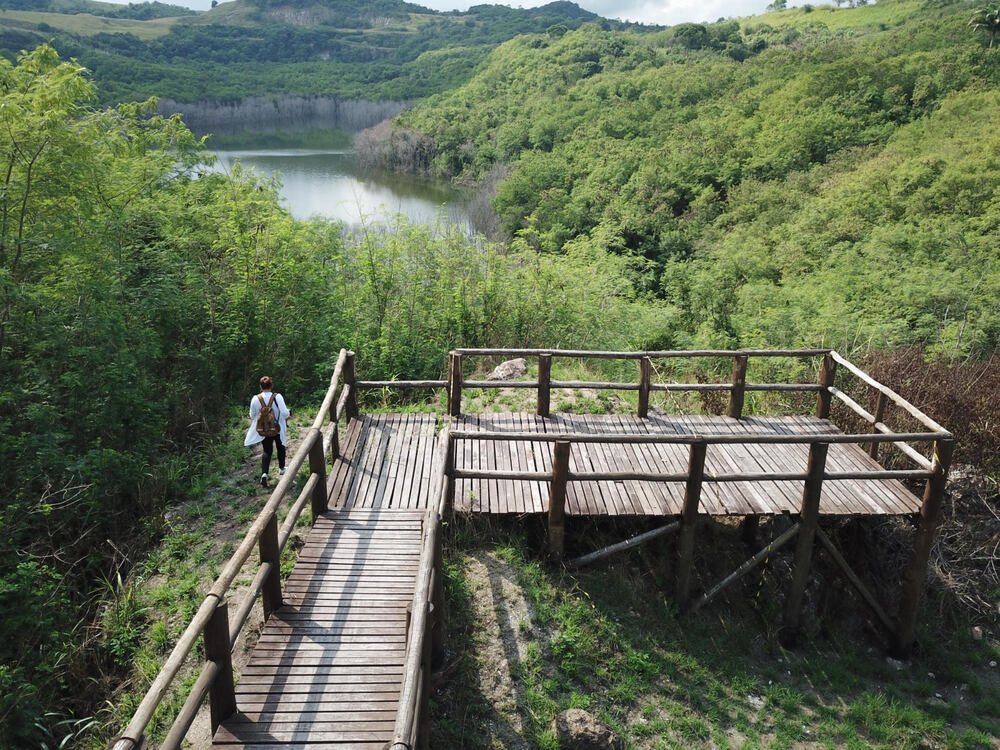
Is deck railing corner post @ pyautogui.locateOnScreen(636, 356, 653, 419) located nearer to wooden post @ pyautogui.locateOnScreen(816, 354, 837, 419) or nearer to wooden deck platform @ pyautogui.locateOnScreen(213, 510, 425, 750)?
wooden post @ pyautogui.locateOnScreen(816, 354, 837, 419)

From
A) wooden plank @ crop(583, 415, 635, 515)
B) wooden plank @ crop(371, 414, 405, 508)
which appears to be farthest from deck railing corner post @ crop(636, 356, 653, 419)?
wooden plank @ crop(371, 414, 405, 508)

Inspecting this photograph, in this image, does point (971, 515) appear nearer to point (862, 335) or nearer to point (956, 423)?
point (956, 423)

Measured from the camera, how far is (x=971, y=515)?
9.00m

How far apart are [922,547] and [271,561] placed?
703 cm

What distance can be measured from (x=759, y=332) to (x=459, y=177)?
47.7 meters

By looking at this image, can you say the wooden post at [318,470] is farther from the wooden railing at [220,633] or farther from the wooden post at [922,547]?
the wooden post at [922,547]

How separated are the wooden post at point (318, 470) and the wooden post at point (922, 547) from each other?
6.64 metres

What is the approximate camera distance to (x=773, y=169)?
36.3 metres

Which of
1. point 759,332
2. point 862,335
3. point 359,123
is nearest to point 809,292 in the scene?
point 759,332

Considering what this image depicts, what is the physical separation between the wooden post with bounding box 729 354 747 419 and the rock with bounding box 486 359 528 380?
388 cm

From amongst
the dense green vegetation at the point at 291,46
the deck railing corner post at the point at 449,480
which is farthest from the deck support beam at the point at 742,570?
the dense green vegetation at the point at 291,46

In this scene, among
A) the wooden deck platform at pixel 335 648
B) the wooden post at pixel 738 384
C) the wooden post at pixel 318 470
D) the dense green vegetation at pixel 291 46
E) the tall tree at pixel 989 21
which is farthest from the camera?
the dense green vegetation at pixel 291 46

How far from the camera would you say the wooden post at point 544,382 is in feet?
30.3

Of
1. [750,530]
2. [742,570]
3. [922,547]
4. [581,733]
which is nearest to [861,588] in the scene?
[922,547]
